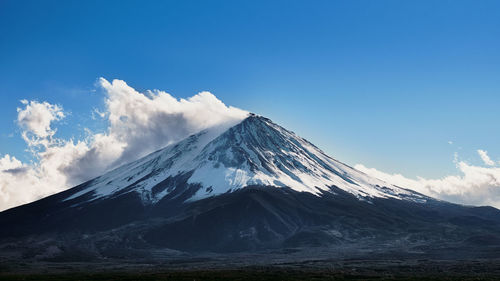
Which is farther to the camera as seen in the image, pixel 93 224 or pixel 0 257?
pixel 93 224

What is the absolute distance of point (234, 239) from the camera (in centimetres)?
16250

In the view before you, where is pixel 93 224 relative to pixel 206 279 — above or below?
above

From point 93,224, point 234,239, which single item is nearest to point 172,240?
point 234,239

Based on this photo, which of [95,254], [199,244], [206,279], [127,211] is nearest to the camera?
[206,279]

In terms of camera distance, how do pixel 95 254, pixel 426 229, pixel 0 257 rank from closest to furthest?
1. pixel 0 257
2. pixel 95 254
3. pixel 426 229

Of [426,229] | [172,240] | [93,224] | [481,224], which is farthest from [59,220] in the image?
[481,224]

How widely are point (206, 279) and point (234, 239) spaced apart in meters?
110

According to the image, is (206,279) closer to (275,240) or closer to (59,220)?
(275,240)

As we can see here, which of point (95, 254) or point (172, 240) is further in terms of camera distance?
point (172, 240)

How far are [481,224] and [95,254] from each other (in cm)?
16578

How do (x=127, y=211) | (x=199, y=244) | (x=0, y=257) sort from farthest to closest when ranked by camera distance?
(x=127, y=211) < (x=199, y=244) < (x=0, y=257)

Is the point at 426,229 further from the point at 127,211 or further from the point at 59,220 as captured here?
the point at 59,220

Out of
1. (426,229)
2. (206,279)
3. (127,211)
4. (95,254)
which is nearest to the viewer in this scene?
(206,279)

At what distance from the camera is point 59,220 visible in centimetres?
19362
